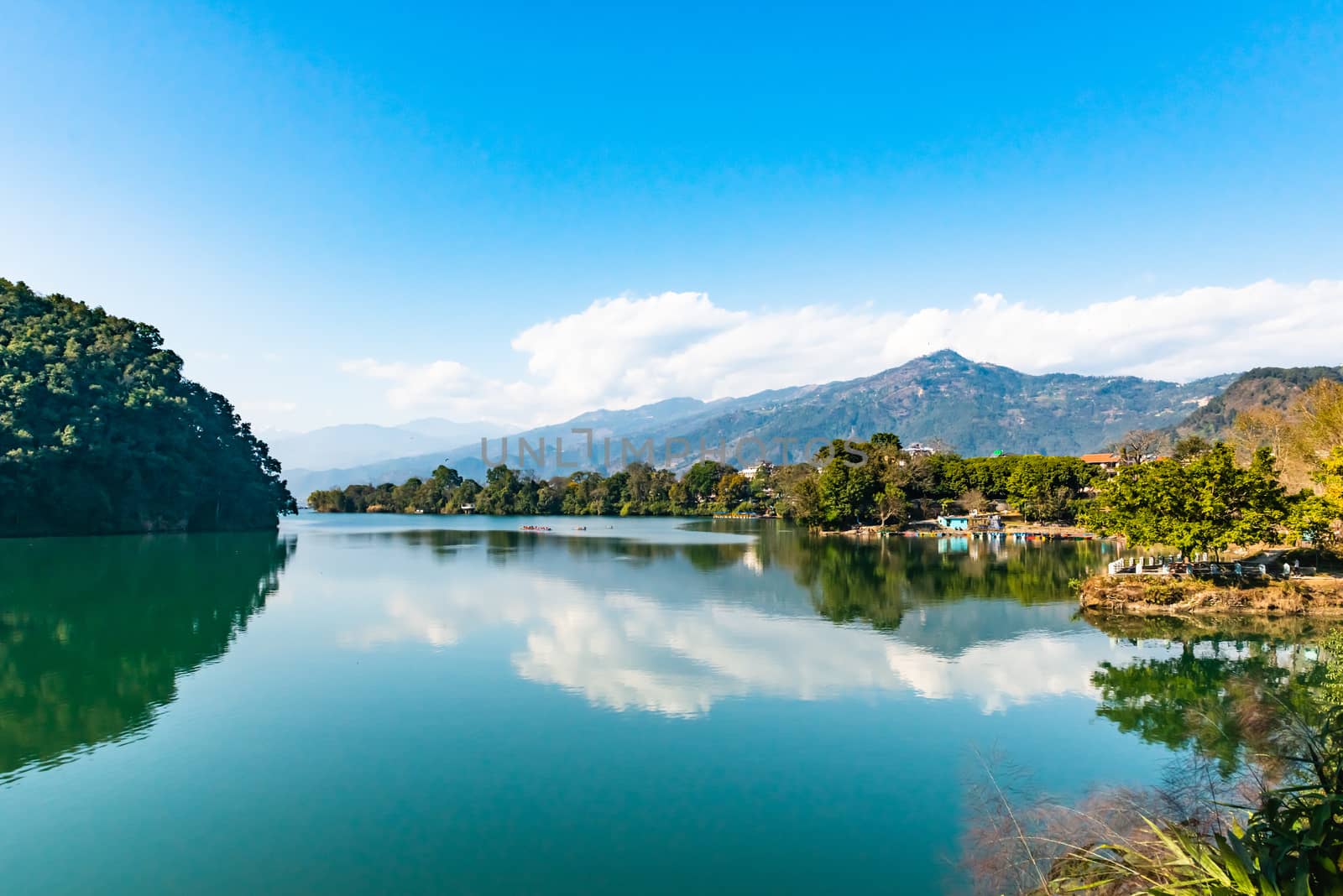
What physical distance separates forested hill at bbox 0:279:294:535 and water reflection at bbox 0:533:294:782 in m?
8.97

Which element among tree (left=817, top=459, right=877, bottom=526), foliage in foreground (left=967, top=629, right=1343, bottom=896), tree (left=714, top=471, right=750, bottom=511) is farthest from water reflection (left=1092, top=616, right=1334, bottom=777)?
tree (left=714, top=471, right=750, bottom=511)

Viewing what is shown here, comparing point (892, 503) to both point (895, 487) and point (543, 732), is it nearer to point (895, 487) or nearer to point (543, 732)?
point (895, 487)

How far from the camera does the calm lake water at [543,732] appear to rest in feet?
30.8

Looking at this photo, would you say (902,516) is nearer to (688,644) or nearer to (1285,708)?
(688,644)

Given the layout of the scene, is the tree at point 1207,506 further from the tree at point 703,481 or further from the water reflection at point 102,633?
the tree at point 703,481

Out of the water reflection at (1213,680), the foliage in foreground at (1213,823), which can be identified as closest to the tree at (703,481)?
the water reflection at (1213,680)

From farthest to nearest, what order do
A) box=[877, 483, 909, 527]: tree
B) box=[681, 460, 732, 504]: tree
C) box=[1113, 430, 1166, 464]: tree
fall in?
1. box=[681, 460, 732, 504]: tree
2. box=[1113, 430, 1166, 464]: tree
3. box=[877, 483, 909, 527]: tree

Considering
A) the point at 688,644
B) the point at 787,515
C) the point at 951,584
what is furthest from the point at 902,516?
the point at 688,644

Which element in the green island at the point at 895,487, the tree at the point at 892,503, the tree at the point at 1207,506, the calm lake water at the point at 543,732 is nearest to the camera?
the calm lake water at the point at 543,732

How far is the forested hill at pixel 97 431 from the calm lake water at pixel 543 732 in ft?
91.2

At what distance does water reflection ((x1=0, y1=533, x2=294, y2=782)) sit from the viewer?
567 inches

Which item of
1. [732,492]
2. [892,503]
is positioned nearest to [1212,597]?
[892,503]

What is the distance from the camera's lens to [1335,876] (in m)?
4.53

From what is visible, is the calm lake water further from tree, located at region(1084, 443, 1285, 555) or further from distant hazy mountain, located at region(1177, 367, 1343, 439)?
distant hazy mountain, located at region(1177, 367, 1343, 439)
